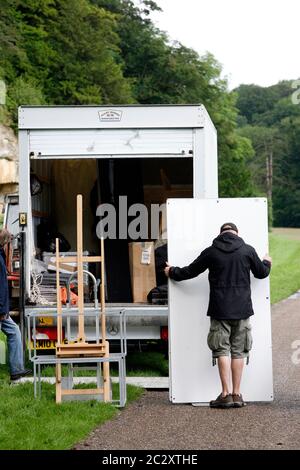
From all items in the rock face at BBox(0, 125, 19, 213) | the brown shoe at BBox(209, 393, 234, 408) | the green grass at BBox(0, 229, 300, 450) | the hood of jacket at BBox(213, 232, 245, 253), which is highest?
the rock face at BBox(0, 125, 19, 213)

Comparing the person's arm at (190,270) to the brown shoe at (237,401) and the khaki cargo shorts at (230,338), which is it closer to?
the khaki cargo shorts at (230,338)

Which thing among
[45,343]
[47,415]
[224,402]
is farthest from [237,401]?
[45,343]

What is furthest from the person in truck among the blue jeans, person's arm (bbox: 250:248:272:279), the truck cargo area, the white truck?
person's arm (bbox: 250:248:272:279)

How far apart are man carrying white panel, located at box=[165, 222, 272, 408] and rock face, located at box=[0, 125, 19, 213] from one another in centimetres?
2370

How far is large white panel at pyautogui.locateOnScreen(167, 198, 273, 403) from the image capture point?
10.9m

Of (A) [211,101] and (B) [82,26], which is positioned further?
(A) [211,101]

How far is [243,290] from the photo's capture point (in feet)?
34.9

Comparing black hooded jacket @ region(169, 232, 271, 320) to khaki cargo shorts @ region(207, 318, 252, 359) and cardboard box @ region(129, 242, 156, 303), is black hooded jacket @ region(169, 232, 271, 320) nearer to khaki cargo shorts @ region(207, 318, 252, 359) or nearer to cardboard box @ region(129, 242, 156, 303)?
khaki cargo shorts @ region(207, 318, 252, 359)

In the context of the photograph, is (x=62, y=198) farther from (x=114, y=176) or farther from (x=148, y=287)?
(x=148, y=287)

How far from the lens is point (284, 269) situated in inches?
1650

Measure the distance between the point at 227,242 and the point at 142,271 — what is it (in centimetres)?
273

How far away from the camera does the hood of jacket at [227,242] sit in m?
10.7
